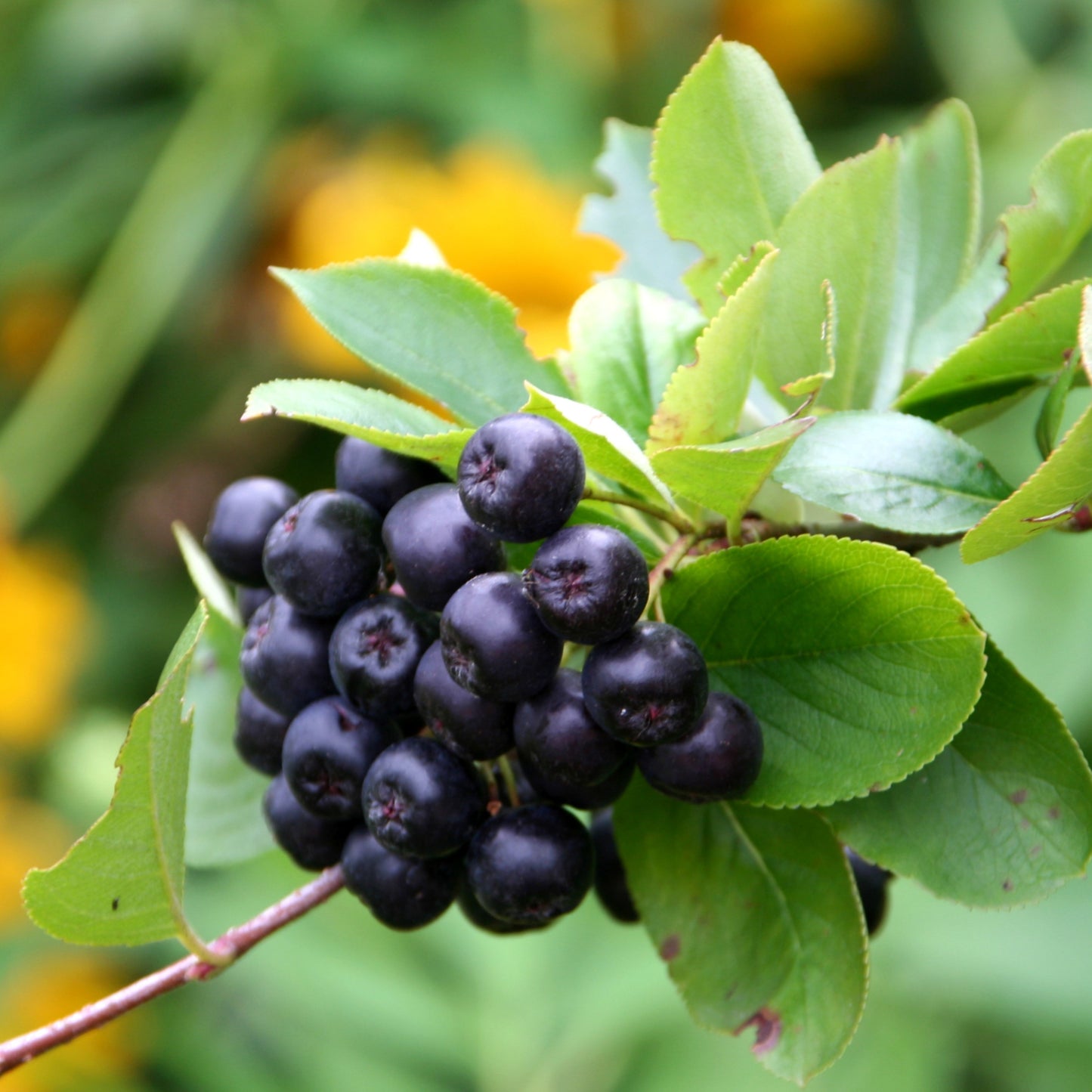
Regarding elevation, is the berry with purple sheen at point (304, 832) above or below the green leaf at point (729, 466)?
below

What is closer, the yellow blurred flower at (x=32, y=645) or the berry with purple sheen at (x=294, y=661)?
the berry with purple sheen at (x=294, y=661)

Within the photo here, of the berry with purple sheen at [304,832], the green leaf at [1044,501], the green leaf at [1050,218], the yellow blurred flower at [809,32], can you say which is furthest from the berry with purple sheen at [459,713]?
the yellow blurred flower at [809,32]

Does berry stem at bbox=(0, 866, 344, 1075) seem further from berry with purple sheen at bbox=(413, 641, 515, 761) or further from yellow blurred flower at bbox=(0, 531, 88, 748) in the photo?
yellow blurred flower at bbox=(0, 531, 88, 748)

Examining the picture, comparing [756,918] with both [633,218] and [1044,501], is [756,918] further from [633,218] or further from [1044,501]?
[633,218]

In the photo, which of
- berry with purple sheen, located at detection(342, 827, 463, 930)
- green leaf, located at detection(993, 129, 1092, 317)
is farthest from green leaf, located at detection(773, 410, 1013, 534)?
berry with purple sheen, located at detection(342, 827, 463, 930)

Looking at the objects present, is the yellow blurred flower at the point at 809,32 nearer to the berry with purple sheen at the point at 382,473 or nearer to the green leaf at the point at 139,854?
the berry with purple sheen at the point at 382,473
